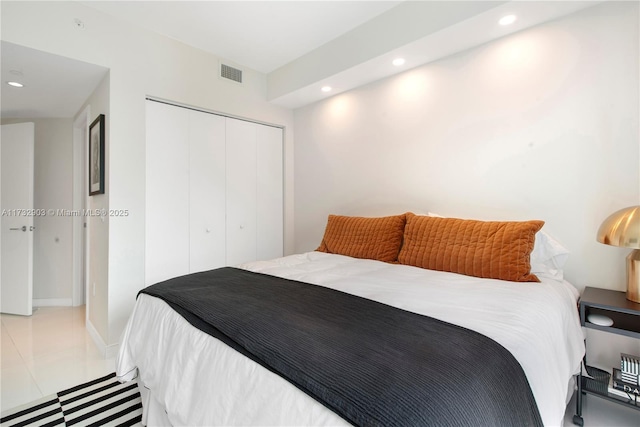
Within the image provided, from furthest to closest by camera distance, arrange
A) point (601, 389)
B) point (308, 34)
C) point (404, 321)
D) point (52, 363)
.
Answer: point (308, 34) < point (52, 363) < point (601, 389) < point (404, 321)

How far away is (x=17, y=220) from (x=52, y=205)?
0.47m

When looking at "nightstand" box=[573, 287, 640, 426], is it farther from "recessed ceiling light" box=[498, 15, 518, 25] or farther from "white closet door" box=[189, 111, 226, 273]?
"white closet door" box=[189, 111, 226, 273]

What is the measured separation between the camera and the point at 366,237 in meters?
2.51

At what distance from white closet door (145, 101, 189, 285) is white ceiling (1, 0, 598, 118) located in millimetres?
570

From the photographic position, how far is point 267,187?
11.6ft

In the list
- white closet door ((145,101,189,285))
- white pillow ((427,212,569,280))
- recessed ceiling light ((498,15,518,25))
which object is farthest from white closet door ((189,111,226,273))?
white pillow ((427,212,569,280))

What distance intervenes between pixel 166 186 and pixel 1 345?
1.88m

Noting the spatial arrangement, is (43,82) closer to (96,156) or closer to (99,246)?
(96,156)

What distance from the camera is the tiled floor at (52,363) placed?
1.69 metres

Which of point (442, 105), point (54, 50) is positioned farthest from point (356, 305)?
point (54, 50)

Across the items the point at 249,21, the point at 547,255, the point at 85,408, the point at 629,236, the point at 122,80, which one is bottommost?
the point at 85,408

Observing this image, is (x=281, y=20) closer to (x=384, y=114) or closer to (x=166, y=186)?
(x=384, y=114)

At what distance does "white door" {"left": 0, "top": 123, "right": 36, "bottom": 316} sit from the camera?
3.27 metres

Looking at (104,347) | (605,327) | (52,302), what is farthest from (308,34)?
(52,302)
